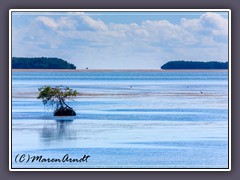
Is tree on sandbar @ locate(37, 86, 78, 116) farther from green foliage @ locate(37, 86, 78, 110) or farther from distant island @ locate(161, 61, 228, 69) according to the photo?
distant island @ locate(161, 61, 228, 69)

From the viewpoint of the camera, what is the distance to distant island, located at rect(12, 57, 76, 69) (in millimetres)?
17453

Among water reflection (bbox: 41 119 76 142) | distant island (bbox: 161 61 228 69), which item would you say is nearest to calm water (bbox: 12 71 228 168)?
water reflection (bbox: 41 119 76 142)

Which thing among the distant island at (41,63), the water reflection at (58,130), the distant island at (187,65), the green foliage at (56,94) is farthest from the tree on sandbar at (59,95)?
the distant island at (187,65)

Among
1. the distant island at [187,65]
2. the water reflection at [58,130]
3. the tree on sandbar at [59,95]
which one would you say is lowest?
the water reflection at [58,130]

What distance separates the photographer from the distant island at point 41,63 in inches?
687

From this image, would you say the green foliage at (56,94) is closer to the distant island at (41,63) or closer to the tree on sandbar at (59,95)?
the tree on sandbar at (59,95)

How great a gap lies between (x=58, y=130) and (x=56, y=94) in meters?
0.52

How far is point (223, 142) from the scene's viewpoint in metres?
17.4

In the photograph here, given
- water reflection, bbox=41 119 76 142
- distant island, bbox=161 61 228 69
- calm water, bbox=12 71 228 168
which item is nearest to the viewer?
calm water, bbox=12 71 228 168

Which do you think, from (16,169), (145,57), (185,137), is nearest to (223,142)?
(185,137)

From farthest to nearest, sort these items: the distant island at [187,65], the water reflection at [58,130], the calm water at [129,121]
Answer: the distant island at [187,65], the water reflection at [58,130], the calm water at [129,121]

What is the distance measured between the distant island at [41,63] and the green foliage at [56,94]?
0.30 m

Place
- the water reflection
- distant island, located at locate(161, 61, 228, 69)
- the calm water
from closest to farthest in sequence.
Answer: the calm water
the water reflection
distant island, located at locate(161, 61, 228, 69)
